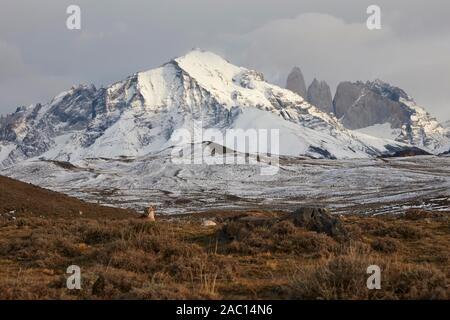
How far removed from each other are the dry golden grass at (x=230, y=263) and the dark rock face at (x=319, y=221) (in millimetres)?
554

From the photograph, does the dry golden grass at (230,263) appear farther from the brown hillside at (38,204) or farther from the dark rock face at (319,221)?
the brown hillside at (38,204)

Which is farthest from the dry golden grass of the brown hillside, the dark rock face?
the brown hillside

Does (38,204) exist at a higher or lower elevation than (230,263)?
higher

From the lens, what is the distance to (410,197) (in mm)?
91562

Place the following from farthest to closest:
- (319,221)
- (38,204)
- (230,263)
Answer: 1. (38,204)
2. (319,221)
3. (230,263)

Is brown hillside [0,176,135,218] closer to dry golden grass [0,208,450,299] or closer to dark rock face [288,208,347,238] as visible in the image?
dry golden grass [0,208,450,299]

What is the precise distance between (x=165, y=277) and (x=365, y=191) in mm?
117075

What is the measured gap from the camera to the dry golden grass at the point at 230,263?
36.3 feet

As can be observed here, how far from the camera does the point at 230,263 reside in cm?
1602

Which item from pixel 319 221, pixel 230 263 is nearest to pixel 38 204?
pixel 319 221

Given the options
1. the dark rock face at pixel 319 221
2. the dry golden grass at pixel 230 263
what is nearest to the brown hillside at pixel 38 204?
the dry golden grass at pixel 230 263

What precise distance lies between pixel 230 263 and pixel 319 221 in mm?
6369

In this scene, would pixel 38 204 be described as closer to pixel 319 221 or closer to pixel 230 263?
pixel 319 221
